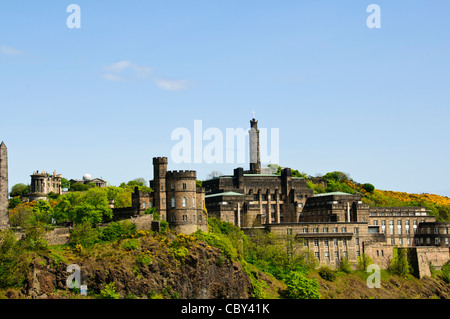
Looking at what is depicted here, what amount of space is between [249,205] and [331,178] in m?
60.5

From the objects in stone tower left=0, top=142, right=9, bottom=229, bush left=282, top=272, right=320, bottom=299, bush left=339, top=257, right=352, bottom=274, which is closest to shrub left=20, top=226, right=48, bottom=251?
stone tower left=0, top=142, right=9, bottom=229

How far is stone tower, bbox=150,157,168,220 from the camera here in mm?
100250

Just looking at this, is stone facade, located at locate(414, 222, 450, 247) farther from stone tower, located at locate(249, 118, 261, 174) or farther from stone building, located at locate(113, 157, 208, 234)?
stone building, located at locate(113, 157, 208, 234)

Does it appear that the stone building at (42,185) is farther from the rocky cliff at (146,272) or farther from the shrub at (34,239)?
the shrub at (34,239)

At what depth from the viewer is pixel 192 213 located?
100312 mm

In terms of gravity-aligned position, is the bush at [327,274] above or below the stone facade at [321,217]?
below

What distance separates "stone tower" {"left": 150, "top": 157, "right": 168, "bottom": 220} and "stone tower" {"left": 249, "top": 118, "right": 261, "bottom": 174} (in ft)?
142

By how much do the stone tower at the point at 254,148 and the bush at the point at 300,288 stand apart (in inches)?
1509

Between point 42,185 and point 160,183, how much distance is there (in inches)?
3826

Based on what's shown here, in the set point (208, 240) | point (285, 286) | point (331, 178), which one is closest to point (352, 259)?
point (285, 286)

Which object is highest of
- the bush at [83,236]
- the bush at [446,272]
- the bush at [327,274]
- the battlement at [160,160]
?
the battlement at [160,160]

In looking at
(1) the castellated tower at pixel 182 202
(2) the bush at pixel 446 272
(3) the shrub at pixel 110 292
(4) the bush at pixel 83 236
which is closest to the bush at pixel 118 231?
(4) the bush at pixel 83 236

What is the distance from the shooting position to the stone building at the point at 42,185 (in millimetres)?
186000
